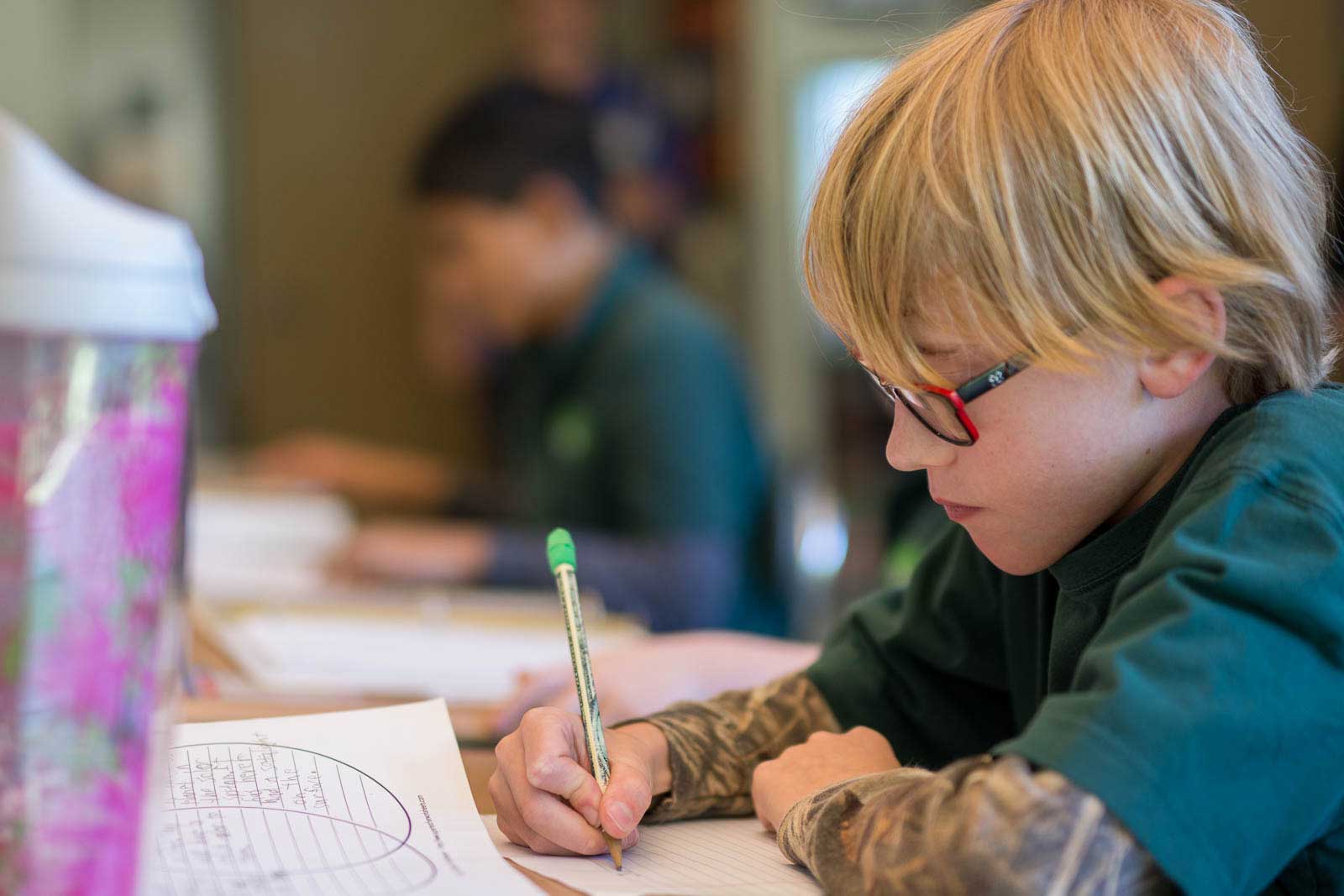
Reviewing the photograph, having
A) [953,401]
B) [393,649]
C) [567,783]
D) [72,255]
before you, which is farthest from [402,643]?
[72,255]

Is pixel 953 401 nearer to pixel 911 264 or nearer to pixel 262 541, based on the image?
pixel 911 264

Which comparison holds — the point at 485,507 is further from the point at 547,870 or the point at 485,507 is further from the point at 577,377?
the point at 547,870

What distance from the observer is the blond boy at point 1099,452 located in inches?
21.2

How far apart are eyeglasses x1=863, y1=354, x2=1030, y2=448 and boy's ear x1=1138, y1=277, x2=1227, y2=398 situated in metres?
0.06

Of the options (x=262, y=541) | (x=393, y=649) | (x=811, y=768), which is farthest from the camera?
(x=262, y=541)

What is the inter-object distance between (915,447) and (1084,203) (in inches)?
5.6

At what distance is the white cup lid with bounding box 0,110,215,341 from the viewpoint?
0.45m

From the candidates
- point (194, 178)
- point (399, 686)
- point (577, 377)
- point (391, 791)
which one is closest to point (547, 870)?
point (391, 791)

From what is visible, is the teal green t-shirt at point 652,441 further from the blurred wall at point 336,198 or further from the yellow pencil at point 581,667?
the blurred wall at point 336,198

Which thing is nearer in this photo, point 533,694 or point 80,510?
point 80,510

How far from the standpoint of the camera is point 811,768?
0.74 m

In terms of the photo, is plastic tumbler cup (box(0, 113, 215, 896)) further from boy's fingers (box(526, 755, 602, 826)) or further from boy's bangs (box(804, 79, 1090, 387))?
boy's bangs (box(804, 79, 1090, 387))

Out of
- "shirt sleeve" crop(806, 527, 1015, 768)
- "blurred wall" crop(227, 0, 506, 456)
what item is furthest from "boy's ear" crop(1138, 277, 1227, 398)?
"blurred wall" crop(227, 0, 506, 456)

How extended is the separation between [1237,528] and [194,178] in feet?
12.2
